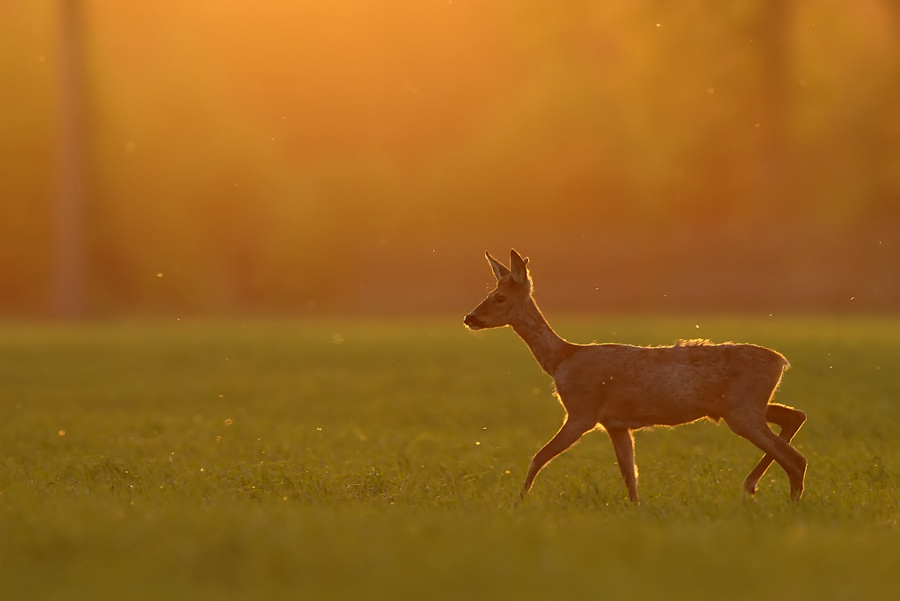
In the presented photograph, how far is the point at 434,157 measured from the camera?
4956 centimetres

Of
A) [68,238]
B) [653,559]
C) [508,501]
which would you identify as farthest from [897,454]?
[68,238]

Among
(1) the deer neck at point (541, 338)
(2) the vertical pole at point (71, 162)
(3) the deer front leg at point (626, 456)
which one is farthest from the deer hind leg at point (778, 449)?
(2) the vertical pole at point (71, 162)

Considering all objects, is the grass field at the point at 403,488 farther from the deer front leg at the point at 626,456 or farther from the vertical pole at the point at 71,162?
the vertical pole at the point at 71,162

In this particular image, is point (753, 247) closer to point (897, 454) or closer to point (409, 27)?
point (409, 27)

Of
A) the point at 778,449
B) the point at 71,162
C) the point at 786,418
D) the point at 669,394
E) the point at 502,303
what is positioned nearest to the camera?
the point at 778,449

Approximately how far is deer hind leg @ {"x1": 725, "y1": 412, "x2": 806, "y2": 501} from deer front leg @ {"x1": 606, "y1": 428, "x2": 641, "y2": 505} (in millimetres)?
823

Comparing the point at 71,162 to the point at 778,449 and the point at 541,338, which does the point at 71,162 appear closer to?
the point at 541,338

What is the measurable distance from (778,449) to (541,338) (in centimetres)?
205

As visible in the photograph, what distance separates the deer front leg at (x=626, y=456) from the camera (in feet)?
34.3

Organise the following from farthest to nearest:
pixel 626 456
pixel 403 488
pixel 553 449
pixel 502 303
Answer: pixel 502 303
pixel 403 488
pixel 626 456
pixel 553 449

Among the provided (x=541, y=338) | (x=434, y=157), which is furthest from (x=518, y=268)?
(x=434, y=157)

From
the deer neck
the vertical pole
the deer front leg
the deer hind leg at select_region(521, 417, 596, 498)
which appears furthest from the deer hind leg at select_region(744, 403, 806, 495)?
the vertical pole

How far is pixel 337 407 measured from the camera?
1906 centimetres

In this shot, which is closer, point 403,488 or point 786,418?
point 786,418
